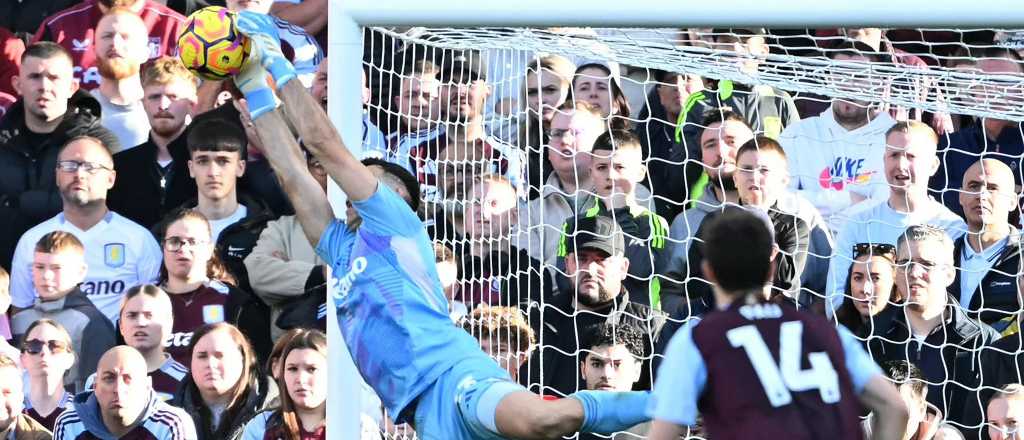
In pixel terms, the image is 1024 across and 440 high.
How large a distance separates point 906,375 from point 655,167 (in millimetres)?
1501

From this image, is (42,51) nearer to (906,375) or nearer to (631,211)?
(631,211)

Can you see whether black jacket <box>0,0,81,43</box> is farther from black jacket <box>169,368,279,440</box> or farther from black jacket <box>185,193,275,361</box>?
black jacket <box>169,368,279,440</box>

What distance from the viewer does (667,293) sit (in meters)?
6.51

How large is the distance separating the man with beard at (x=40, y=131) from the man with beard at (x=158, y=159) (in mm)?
175

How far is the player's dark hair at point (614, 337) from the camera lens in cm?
628

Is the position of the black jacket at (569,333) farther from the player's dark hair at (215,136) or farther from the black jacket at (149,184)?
the black jacket at (149,184)

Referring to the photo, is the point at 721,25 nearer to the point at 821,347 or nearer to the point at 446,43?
the point at 446,43

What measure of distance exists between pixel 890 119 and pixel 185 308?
3.46m

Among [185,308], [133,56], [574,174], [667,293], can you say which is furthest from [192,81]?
[667,293]

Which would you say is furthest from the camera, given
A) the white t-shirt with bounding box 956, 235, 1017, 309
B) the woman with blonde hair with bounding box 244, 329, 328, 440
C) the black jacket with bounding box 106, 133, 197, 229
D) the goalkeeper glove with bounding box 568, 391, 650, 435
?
the black jacket with bounding box 106, 133, 197, 229

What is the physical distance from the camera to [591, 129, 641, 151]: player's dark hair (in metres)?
6.67

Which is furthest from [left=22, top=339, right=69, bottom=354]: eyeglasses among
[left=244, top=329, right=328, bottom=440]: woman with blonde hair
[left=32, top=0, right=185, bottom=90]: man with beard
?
[left=32, top=0, right=185, bottom=90]: man with beard

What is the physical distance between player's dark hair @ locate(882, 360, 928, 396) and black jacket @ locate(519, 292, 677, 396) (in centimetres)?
98

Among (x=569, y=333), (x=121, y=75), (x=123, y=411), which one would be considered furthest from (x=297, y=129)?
(x=121, y=75)
